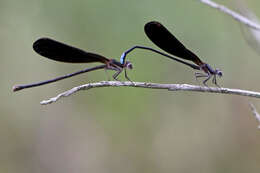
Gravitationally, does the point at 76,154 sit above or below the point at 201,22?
below

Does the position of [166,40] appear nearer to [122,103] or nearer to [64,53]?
[64,53]

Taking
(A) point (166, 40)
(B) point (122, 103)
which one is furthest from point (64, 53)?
(B) point (122, 103)

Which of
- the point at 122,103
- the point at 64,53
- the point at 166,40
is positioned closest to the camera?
the point at 166,40

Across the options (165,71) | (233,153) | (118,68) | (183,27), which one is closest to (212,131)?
(233,153)

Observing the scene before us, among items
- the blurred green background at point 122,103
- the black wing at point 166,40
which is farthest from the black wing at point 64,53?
the blurred green background at point 122,103

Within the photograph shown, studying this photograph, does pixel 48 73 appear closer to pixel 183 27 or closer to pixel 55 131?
pixel 55 131

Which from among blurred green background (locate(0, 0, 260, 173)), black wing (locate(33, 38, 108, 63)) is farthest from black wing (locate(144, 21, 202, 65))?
blurred green background (locate(0, 0, 260, 173))
